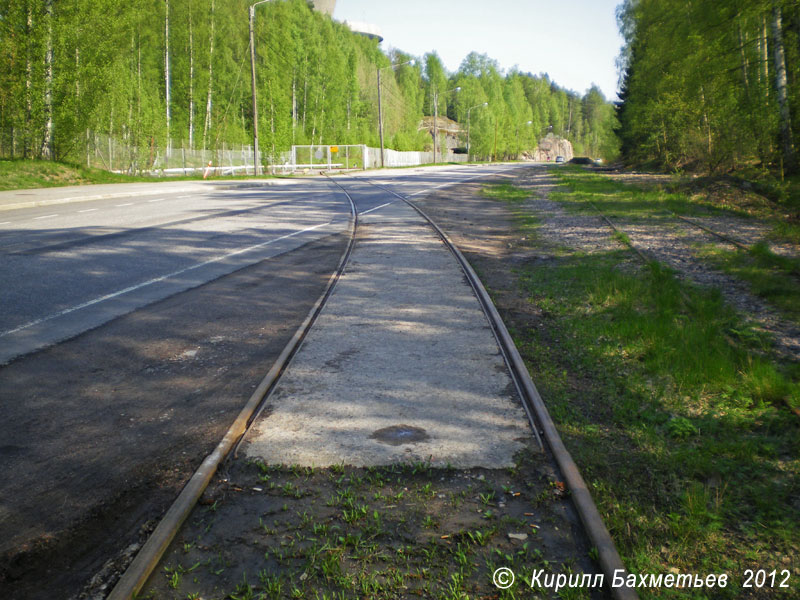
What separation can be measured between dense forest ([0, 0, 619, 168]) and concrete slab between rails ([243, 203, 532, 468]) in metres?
26.9

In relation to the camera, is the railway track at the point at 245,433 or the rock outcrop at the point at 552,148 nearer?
the railway track at the point at 245,433

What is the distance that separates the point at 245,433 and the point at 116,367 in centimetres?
190

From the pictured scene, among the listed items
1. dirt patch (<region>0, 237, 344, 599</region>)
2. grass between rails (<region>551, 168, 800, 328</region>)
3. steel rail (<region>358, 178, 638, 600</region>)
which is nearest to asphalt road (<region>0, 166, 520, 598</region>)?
dirt patch (<region>0, 237, 344, 599</region>)

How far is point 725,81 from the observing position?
22703 millimetres

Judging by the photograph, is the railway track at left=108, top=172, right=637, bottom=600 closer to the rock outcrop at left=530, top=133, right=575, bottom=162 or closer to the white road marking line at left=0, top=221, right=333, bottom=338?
the white road marking line at left=0, top=221, right=333, bottom=338

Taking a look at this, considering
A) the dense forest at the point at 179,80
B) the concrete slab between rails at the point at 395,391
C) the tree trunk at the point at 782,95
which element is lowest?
the concrete slab between rails at the point at 395,391

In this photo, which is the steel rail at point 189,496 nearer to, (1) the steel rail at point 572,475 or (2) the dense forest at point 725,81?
(1) the steel rail at point 572,475

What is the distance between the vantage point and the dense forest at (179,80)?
90.8 feet

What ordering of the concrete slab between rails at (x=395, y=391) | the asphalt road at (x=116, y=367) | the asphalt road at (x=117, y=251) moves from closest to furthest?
the asphalt road at (x=116, y=367) → the concrete slab between rails at (x=395, y=391) → the asphalt road at (x=117, y=251)

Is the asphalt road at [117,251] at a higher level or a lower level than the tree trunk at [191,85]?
lower

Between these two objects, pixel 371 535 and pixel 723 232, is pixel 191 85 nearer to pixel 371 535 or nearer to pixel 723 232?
pixel 723 232

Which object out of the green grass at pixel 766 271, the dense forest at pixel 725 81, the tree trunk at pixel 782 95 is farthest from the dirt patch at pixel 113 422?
the tree trunk at pixel 782 95

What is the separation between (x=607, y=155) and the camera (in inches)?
2908

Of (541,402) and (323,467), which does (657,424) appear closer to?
(541,402)
